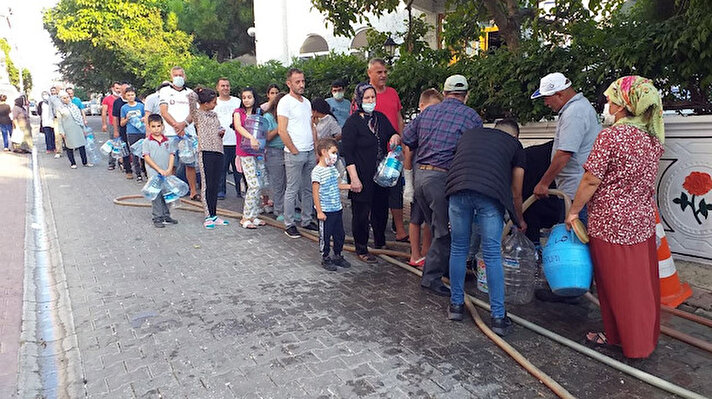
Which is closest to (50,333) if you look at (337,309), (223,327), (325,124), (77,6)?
(223,327)

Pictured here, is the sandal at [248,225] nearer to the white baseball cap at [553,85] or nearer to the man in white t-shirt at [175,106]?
the man in white t-shirt at [175,106]

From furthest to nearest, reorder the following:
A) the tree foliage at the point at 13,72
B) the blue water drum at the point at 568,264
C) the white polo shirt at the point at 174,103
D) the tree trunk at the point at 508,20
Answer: the tree foliage at the point at 13,72 → the white polo shirt at the point at 174,103 → the tree trunk at the point at 508,20 → the blue water drum at the point at 568,264

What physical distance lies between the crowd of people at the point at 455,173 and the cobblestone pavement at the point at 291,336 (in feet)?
0.95

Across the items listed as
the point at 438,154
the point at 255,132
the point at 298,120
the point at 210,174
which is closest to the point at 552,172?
the point at 438,154

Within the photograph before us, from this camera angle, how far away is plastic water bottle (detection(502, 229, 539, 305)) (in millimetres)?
4430

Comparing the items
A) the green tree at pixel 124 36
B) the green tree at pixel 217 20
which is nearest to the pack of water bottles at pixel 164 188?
the green tree at pixel 124 36

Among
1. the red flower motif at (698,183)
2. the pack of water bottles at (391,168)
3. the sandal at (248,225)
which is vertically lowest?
the sandal at (248,225)

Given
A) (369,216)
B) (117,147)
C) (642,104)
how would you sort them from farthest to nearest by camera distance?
(117,147) < (369,216) < (642,104)

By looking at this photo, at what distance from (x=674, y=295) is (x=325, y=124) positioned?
13.6 feet

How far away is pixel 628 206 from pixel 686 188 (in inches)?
70.1

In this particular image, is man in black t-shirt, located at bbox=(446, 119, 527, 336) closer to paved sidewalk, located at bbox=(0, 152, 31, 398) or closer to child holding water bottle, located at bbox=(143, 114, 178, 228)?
paved sidewalk, located at bbox=(0, 152, 31, 398)

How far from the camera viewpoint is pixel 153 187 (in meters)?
7.19

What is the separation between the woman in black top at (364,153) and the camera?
5.46m

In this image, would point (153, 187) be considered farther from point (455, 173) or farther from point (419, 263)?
point (455, 173)
